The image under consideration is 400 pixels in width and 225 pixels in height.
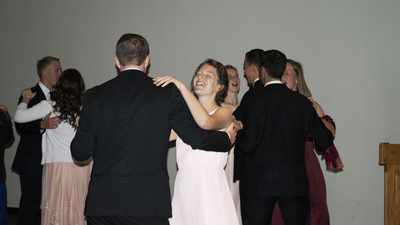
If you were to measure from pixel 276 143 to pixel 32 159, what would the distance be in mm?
2784

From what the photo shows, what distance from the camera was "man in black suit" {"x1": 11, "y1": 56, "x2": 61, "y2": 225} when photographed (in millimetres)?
3918

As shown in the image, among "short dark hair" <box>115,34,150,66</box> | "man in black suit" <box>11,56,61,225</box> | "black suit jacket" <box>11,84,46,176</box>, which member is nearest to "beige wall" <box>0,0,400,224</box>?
"man in black suit" <box>11,56,61,225</box>

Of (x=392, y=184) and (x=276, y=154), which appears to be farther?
(x=392, y=184)

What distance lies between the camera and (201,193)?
2.53 meters

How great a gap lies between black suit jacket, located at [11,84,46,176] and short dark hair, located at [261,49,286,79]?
8.23 ft

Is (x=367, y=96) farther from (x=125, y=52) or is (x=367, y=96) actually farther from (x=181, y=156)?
(x=125, y=52)

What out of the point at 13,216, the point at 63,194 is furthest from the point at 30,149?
the point at 13,216

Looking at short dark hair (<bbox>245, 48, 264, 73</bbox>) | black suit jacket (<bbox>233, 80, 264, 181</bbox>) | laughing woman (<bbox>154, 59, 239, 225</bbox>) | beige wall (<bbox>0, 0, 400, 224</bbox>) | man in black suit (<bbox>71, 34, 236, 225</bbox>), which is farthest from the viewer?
beige wall (<bbox>0, 0, 400, 224</bbox>)

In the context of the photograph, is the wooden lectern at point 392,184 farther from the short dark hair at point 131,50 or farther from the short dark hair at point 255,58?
the short dark hair at point 131,50

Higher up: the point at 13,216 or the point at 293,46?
the point at 293,46

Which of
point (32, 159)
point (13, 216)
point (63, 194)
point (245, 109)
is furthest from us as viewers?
point (13, 216)

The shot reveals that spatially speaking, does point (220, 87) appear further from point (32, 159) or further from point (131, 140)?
point (32, 159)

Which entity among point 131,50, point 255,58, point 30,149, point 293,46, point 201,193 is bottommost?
point 201,193

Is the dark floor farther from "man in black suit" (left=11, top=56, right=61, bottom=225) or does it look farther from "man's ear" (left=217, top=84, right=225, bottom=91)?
"man's ear" (left=217, top=84, right=225, bottom=91)
